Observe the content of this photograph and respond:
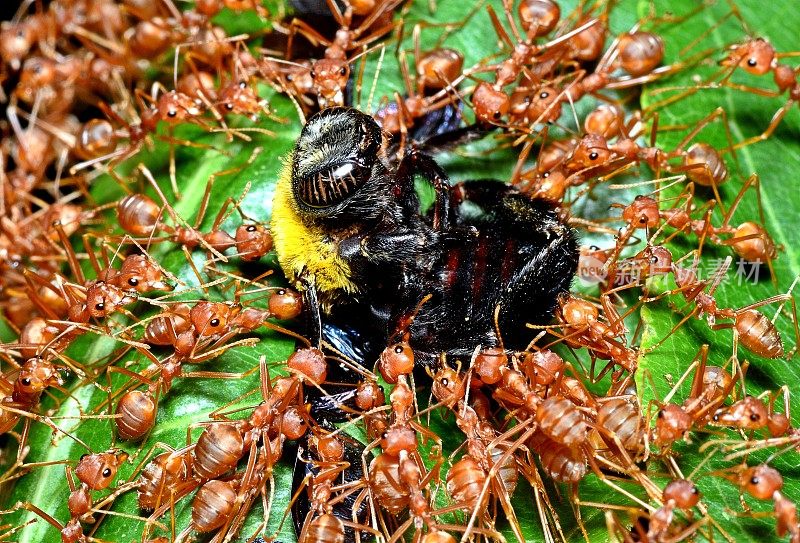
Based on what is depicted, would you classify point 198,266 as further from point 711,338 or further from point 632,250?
point 711,338

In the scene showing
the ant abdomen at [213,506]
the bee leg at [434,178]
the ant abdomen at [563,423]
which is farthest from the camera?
the bee leg at [434,178]

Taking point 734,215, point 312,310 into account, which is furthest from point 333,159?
point 734,215

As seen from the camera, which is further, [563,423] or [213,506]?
[213,506]

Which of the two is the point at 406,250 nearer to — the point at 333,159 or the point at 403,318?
the point at 403,318

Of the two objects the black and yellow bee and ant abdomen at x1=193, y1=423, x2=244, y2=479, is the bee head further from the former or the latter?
ant abdomen at x1=193, y1=423, x2=244, y2=479

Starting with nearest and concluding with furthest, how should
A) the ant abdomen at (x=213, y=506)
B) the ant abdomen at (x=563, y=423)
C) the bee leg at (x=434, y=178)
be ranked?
the ant abdomen at (x=563, y=423), the ant abdomen at (x=213, y=506), the bee leg at (x=434, y=178)

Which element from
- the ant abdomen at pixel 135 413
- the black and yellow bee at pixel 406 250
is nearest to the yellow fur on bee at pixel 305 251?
the black and yellow bee at pixel 406 250

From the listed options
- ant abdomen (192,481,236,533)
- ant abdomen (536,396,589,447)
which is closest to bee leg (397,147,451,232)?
ant abdomen (536,396,589,447)

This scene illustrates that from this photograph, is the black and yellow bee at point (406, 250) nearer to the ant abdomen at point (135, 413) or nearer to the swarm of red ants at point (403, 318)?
the swarm of red ants at point (403, 318)
